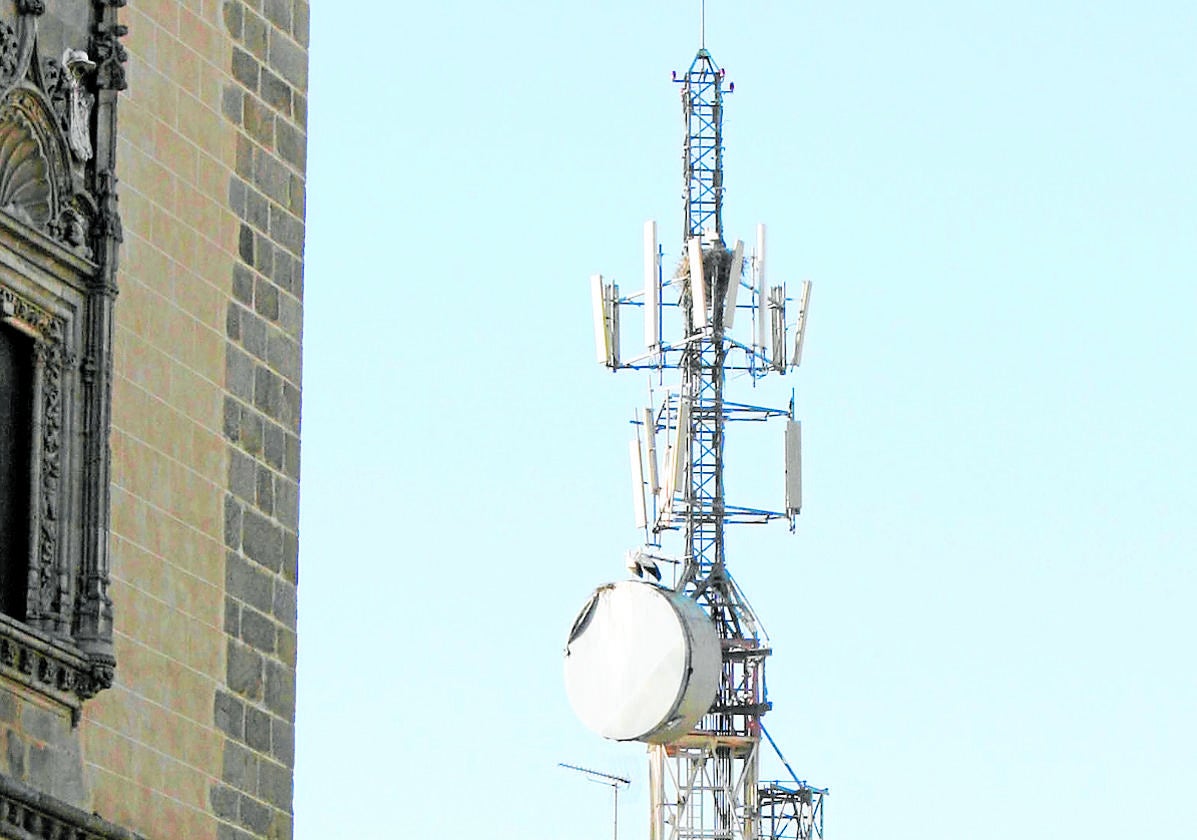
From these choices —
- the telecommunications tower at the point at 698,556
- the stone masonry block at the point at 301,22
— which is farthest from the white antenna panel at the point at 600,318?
the stone masonry block at the point at 301,22

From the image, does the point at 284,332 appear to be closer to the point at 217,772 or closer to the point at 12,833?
the point at 217,772

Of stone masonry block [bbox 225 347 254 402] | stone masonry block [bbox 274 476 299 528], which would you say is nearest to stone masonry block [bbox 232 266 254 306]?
stone masonry block [bbox 225 347 254 402]

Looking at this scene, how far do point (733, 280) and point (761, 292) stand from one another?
1.90 ft

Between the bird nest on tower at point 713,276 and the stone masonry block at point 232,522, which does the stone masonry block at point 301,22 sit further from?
the bird nest on tower at point 713,276

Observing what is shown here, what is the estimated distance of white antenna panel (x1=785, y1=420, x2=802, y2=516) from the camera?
40.8 metres

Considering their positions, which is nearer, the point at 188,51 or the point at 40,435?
the point at 40,435

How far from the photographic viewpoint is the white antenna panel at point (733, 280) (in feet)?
134

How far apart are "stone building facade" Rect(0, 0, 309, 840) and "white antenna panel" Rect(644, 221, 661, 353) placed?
21.8 m

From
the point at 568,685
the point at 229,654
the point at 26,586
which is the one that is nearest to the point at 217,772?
the point at 229,654

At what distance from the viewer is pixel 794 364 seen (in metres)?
41.3

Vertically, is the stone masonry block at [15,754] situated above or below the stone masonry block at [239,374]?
below

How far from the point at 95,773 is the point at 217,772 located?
46.8 inches

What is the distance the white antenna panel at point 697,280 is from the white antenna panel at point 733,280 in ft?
1.37

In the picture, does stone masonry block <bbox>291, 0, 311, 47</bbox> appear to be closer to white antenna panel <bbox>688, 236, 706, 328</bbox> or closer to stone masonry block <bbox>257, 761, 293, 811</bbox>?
stone masonry block <bbox>257, 761, 293, 811</bbox>
